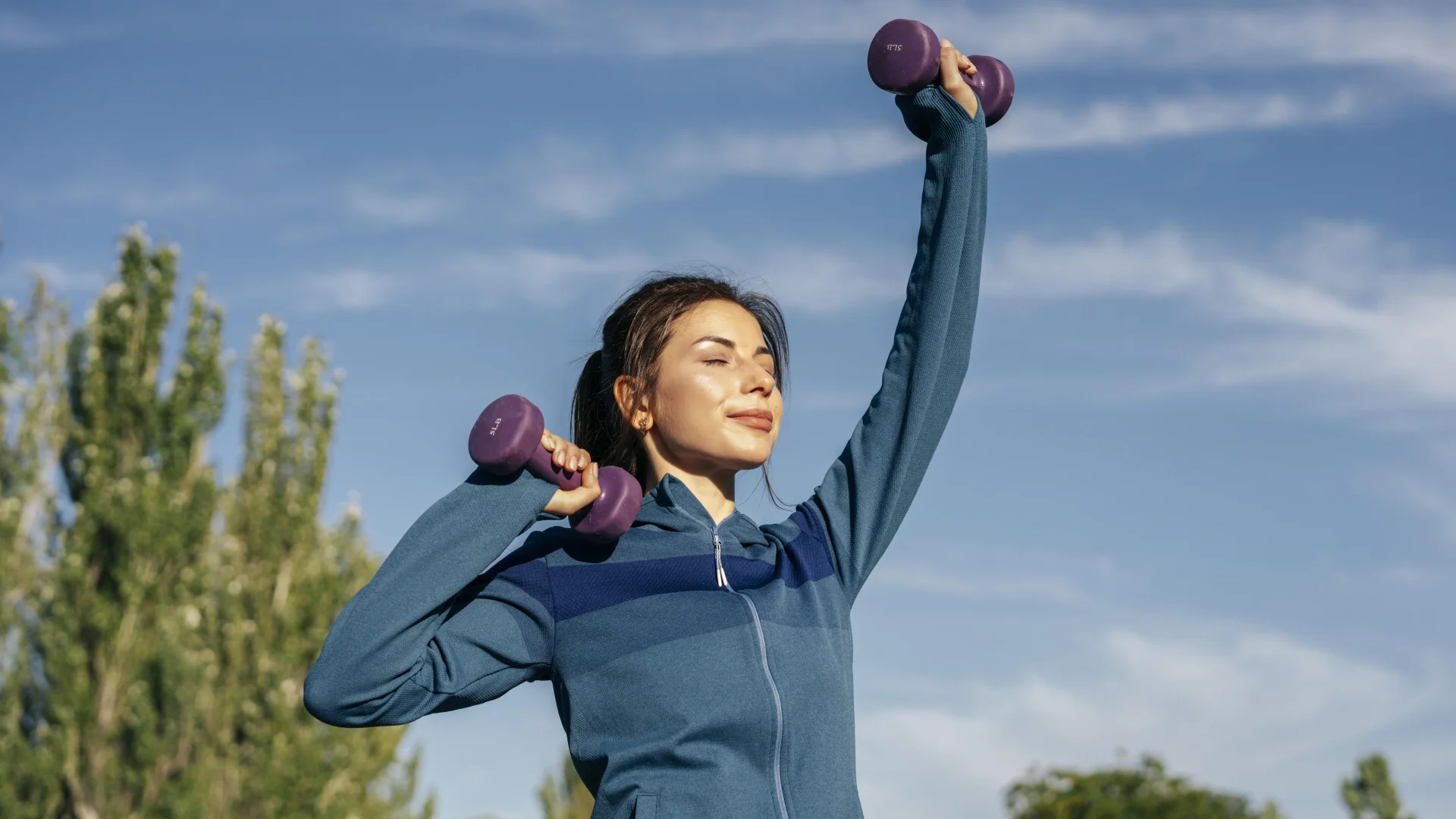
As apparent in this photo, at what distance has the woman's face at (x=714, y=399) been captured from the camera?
299 centimetres

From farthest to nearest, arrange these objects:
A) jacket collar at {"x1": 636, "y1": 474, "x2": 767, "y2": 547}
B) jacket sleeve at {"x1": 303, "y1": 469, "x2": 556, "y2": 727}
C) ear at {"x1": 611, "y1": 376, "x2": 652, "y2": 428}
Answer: ear at {"x1": 611, "y1": 376, "x2": 652, "y2": 428} < jacket collar at {"x1": 636, "y1": 474, "x2": 767, "y2": 547} < jacket sleeve at {"x1": 303, "y1": 469, "x2": 556, "y2": 727}

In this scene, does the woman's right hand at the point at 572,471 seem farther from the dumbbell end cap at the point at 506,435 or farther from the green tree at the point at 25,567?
the green tree at the point at 25,567

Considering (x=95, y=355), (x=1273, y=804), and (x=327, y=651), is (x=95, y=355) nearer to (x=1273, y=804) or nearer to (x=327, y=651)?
(x=327, y=651)

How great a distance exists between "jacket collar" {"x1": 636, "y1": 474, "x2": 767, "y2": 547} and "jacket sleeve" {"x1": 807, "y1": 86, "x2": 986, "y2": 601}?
184mm

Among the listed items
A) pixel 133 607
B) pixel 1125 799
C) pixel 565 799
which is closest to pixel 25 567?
pixel 133 607

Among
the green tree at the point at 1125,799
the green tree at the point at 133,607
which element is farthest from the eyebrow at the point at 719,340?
the green tree at the point at 1125,799

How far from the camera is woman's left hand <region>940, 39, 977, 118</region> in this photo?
3115 millimetres

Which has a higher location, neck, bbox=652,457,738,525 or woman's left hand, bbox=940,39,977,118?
woman's left hand, bbox=940,39,977,118

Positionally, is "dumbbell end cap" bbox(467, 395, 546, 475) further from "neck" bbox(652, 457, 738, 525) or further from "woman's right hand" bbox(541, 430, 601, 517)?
"neck" bbox(652, 457, 738, 525)

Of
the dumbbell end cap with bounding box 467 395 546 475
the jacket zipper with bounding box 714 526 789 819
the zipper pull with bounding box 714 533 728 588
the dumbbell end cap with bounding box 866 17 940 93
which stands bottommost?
the jacket zipper with bounding box 714 526 789 819

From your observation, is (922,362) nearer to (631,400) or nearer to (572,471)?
(631,400)

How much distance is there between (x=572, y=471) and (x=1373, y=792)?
161ft

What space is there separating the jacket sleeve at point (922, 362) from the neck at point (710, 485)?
0.63ft

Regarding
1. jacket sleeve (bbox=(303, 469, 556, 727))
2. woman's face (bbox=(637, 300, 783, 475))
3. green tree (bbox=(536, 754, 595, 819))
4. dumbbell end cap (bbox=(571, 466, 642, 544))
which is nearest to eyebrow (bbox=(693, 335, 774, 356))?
woman's face (bbox=(637, 300, 783, 475))
